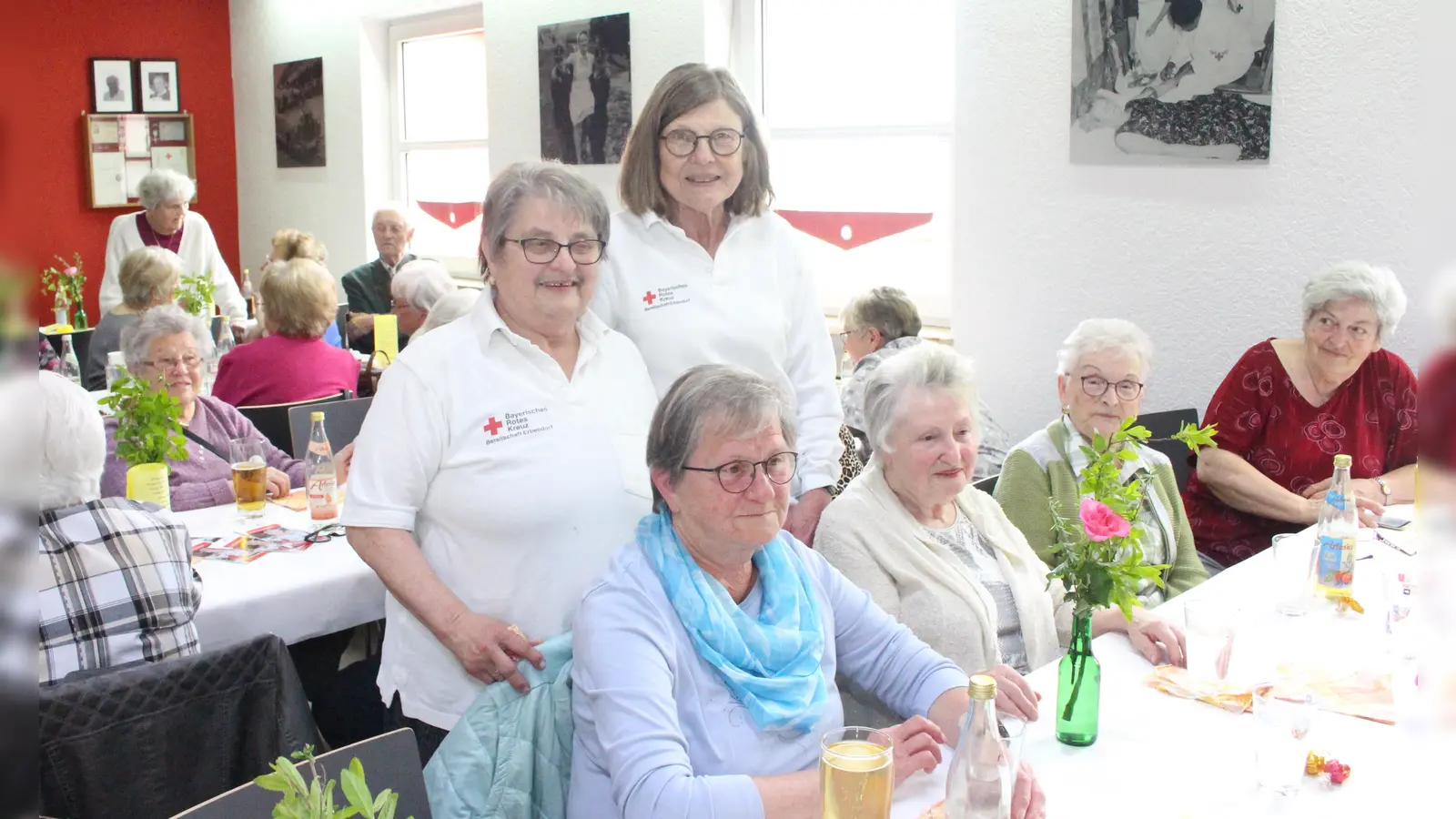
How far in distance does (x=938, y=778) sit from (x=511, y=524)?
74 cm

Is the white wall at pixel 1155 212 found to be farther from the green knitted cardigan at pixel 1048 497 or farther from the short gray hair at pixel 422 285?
the short gray hair at pixel 422 285

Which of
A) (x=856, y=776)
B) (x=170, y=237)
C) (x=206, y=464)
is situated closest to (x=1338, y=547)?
(x=856, y=776)

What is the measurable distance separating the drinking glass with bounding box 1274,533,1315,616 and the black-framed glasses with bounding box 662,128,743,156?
136 cm

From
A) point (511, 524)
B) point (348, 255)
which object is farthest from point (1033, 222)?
point (348, 255)

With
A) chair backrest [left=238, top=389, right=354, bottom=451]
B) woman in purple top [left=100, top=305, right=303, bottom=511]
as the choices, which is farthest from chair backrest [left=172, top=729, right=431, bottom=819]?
chair backrest [left=238, top=389, right=354, bottom=451]

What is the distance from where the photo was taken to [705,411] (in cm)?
186

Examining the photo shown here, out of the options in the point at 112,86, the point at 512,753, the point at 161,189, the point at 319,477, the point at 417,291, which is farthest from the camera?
the point at 112,86

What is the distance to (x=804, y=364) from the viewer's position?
2.62 metres

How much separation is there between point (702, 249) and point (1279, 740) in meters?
1.35

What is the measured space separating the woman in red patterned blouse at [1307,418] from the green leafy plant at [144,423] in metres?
2.78

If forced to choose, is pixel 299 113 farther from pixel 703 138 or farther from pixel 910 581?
pixel 910 581

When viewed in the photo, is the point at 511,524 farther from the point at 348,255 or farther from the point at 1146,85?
the point at 348,255

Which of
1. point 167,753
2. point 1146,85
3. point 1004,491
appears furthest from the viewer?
point 1146,85

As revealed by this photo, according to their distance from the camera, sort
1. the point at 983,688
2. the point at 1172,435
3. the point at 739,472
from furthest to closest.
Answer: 1. the point at 1172,435
2. the point at 739,472
3. the point at 983,688
